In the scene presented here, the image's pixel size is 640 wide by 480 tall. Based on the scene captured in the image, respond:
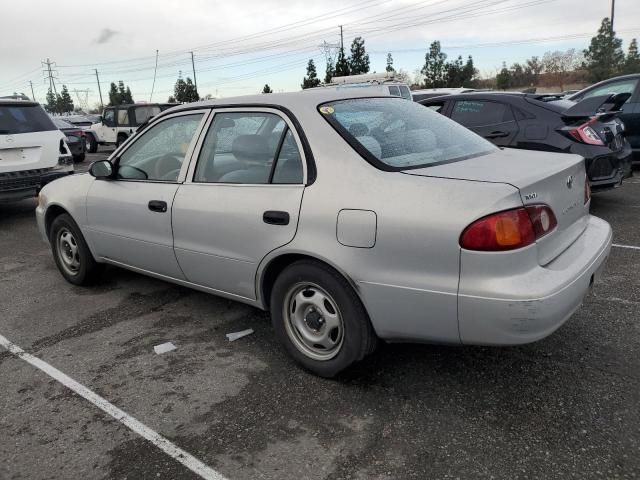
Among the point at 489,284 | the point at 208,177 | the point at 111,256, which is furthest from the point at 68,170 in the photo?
the point at 489,284

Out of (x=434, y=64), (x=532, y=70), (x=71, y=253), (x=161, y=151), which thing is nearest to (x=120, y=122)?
(x=71, y=253)

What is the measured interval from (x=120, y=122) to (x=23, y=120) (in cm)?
1218

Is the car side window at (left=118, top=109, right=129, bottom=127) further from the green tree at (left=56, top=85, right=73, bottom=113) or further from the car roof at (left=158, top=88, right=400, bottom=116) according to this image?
the green tree at (left=56, top=85, right=73, bottom=113)

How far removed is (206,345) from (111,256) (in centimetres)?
132

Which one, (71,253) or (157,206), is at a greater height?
(157,206)

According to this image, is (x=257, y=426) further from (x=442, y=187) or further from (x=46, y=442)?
(x=442, y=187)

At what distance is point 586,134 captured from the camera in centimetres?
632

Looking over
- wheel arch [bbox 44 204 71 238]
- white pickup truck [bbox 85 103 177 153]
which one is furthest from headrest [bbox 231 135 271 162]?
white pickup truck [bbox 85 103 177 153]

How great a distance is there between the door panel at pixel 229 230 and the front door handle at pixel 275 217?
0.06 ft

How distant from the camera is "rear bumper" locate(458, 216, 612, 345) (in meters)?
2.39

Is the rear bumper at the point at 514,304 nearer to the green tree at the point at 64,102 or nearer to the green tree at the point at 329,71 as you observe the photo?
the green tree at the point at 329,71

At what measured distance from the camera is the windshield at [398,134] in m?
2.97

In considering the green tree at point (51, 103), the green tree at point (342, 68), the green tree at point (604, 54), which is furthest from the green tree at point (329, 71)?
the green tree at point (51, 103)

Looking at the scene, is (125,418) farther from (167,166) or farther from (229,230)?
(167,166)
